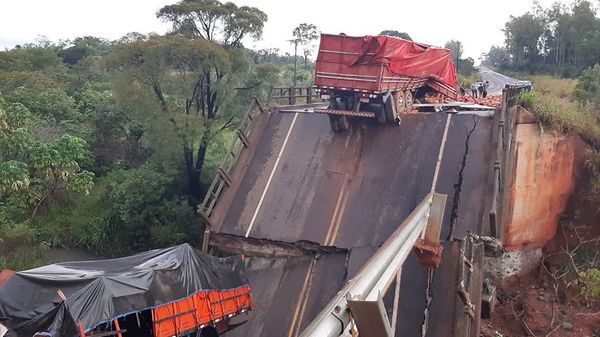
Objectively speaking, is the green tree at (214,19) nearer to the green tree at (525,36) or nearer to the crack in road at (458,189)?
the crack in road at (458,189)

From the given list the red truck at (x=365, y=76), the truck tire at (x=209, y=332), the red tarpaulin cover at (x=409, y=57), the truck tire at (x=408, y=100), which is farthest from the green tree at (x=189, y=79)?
the truck tire at (x=209, y=332)

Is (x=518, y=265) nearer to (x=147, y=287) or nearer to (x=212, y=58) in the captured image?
(x=147, y=287)

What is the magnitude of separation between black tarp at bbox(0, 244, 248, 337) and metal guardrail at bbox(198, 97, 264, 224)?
329 cm

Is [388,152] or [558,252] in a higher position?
[388,152]

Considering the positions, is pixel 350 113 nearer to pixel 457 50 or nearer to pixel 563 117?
pixel 563 117

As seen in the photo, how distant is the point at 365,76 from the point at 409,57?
1642 mm

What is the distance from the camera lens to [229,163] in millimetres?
13664

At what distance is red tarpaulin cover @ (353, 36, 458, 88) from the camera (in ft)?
40.2

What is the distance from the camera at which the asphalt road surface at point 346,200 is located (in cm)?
1015

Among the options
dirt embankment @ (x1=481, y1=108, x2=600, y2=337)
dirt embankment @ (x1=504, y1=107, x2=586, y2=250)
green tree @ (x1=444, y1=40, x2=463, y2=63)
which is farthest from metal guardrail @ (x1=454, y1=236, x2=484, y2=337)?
green tree @ (x1=444, y1=40, x2=463, y2=63)

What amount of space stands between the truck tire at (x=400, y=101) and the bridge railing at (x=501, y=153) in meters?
2.36

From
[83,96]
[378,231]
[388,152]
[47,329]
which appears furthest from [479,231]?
[83,96]

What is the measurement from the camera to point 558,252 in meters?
12.3

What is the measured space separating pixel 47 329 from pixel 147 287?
1.52 m
